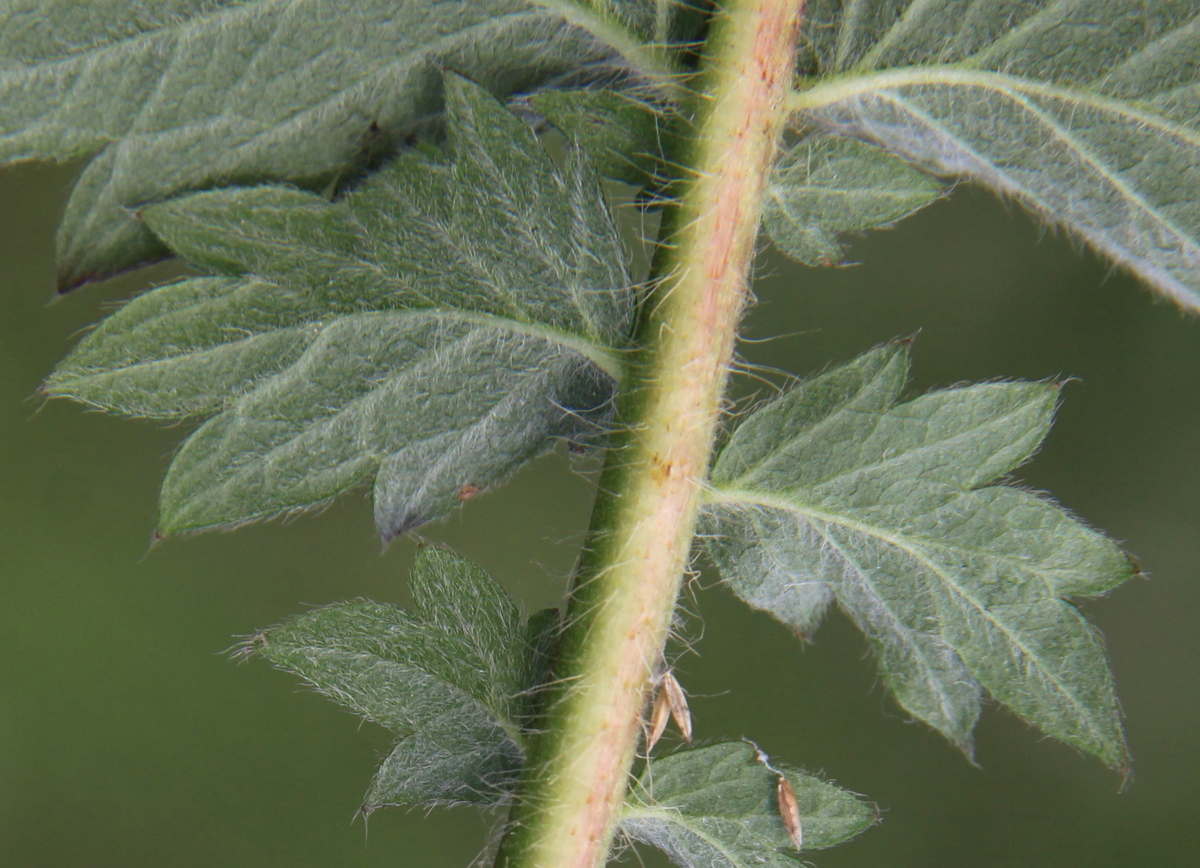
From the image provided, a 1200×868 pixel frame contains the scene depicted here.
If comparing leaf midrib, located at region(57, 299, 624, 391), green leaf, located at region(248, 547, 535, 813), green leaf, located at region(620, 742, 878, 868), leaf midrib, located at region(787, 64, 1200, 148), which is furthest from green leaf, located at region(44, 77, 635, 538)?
green leaf, located at region(620, 742, 878, 868)

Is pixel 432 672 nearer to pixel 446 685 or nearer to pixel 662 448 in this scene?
pixel 446 685

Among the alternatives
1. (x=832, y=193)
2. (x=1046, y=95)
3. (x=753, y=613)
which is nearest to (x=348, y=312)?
(x=832, y=193)

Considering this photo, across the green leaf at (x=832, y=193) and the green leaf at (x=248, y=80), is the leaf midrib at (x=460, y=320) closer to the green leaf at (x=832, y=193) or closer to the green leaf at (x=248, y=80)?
the green leaf at (x=248, y=80)

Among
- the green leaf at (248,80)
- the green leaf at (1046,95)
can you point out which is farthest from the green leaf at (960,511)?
the green leaf at (248,80)

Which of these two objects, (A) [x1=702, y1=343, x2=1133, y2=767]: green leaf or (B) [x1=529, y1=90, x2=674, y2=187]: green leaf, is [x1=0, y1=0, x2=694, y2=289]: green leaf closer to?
(B) [x1=529, y1=90, x2=674, y2=187]: green leaf

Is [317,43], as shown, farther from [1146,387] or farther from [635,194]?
[1146,387]
